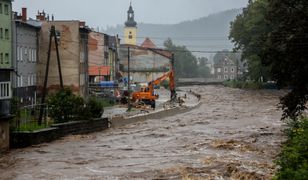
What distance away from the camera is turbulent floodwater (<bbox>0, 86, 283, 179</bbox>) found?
2994 centimetres

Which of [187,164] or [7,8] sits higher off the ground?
[7,8]

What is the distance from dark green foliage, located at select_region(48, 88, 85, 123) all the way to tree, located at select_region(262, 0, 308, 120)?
1531 cm

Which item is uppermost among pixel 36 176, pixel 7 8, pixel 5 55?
pixel 7 8

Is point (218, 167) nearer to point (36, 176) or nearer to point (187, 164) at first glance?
point (187, 164)

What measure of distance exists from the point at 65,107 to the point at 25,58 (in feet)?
89.3

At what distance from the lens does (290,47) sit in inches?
1583

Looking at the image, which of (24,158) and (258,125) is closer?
(24,158)

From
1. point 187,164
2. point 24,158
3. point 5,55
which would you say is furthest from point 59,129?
point 5,55

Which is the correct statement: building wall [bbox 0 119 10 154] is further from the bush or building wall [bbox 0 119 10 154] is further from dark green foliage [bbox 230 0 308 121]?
the bush

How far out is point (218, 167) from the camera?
31.0 m

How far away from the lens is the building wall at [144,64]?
14800 centimetres

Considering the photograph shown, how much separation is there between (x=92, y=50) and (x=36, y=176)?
78007 millimetres

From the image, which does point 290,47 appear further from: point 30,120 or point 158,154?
point 30,120

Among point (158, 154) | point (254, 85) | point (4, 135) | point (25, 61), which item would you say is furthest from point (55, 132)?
point (254, 85)
